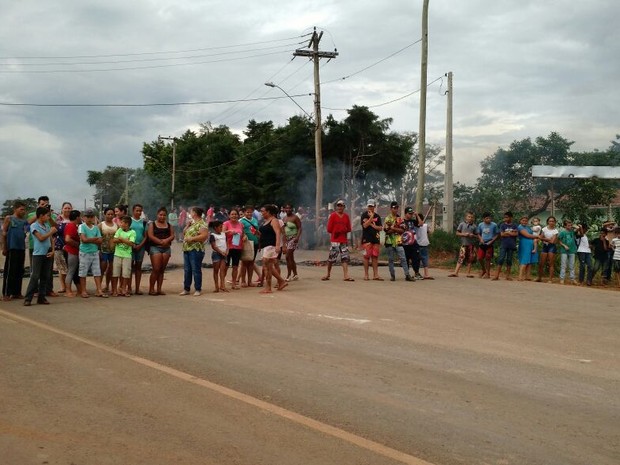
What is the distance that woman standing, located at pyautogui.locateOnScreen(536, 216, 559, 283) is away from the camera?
16688 millimetres

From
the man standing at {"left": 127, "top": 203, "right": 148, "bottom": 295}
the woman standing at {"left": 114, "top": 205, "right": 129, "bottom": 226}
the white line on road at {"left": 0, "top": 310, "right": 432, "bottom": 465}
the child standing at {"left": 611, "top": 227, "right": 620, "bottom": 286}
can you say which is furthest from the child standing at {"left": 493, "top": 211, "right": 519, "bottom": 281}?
the white line on road at {"left": 0, "top": 310, "right": 432, "bottom": 465}

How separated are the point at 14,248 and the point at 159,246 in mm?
2604

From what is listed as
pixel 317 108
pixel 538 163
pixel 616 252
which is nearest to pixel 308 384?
pixel 616 252

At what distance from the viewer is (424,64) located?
24094 millimetres

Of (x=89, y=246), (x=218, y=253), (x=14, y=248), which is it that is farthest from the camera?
(x=218, y=253)

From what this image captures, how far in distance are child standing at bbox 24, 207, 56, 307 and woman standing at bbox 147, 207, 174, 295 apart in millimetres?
1873

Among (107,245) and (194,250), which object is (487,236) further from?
(107,245)

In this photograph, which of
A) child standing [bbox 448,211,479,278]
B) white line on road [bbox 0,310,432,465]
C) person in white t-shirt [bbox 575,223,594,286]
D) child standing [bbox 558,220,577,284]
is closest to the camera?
white line on road [bbox 0,310,432,465]

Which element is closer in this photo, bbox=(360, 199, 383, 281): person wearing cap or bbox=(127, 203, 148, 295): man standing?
bbox=(127, 203, 148, 295): man standing

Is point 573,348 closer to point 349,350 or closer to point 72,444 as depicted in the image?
point 349,350

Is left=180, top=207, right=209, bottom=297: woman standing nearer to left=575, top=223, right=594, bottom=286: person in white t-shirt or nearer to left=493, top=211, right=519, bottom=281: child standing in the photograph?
left=493, top=211, right=519, bottom=281: child standing

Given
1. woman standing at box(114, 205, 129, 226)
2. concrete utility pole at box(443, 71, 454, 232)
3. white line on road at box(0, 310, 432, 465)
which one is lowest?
white line on road at box(0, 310, 432, 465)

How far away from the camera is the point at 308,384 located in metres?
6.47

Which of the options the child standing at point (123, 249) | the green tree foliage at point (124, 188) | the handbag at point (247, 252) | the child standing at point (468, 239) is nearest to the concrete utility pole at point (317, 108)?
the child standing at point (468, 239)
